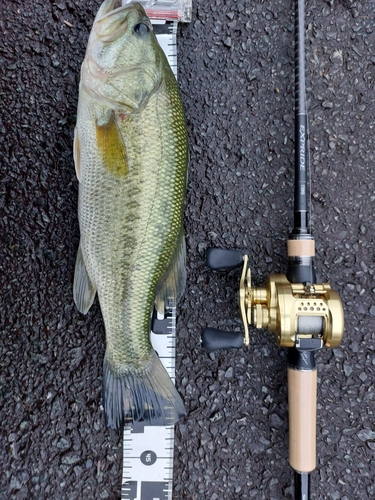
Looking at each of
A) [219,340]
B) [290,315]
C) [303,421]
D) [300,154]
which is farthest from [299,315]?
[300,154]

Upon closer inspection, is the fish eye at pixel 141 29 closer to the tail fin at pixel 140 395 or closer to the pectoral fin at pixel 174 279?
the pectoral fin at pixel 174 279

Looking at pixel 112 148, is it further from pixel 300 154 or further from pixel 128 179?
pixel 300 154

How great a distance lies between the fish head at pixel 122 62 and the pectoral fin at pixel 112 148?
0.08 m

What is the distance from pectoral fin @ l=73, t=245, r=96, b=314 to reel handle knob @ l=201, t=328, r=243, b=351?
509 millimetres

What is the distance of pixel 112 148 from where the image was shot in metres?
1.58

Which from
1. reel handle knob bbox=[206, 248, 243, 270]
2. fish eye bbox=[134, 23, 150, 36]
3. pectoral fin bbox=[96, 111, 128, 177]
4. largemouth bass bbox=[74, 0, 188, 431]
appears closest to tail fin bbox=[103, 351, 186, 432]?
largemouth bass bbox=[74, 0, 188, 431]

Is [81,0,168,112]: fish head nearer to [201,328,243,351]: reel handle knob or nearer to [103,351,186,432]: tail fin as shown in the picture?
[201,328,243,351]: reel handle knob

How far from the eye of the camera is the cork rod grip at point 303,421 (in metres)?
1.65

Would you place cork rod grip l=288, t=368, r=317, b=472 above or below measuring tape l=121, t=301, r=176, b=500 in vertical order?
above

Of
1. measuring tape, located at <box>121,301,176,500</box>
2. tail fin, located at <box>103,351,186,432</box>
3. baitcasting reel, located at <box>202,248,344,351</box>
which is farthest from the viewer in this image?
measuring tape, located at <box>121,301,176,500</box>

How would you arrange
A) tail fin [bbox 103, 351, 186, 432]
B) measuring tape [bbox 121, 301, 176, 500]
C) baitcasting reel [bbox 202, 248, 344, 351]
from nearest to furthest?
baitcasting reel [bbox 202, 248, 344, 351] < tail fin [bbox 103, 351, 186, 432] < measuring tape [bbox 121, 301, 176, 500]

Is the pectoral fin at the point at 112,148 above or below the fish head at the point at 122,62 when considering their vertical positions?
below

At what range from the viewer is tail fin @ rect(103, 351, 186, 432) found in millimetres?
1727

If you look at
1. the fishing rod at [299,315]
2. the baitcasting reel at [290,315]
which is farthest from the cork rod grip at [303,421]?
the baitcasting reel at [290,315]
